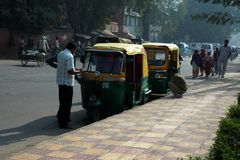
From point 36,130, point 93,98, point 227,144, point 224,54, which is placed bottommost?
point 36,130

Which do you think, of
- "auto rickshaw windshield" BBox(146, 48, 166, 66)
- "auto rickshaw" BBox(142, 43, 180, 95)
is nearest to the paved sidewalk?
"auto rickshaw" BBox(142, 43, 180, 95)

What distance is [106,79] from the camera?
365 inches

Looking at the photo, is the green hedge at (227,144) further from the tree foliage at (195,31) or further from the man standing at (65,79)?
the tree foliage at (195,31)

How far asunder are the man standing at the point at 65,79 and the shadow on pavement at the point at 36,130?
31 cm

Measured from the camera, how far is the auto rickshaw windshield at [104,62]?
9461mm

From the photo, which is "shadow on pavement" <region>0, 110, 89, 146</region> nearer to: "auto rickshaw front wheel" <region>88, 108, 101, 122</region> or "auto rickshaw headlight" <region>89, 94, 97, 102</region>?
"auto rickshaw front wheel" <region>88, 108, 101, 122</region>

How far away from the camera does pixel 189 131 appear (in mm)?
Answer: 7473

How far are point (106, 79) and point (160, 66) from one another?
408 centimetres

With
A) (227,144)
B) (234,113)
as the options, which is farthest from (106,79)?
(227,144)

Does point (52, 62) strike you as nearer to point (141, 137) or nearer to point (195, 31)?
point (141, 137)

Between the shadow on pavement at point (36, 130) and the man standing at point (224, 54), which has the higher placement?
the man standing at point (224, 54)

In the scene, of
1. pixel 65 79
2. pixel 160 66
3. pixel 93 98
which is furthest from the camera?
pixel 160 66

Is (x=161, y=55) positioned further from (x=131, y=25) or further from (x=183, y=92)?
(x=131, y=25)

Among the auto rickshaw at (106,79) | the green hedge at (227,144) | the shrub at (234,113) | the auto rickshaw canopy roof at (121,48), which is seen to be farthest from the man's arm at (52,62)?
the green hedge at (227,144)
